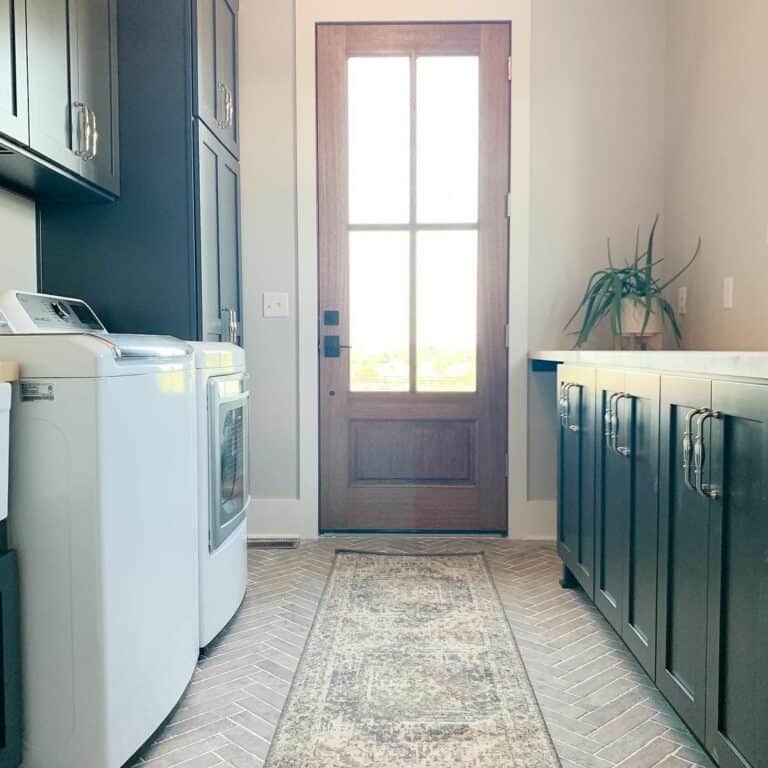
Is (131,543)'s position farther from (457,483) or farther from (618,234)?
(618,234)

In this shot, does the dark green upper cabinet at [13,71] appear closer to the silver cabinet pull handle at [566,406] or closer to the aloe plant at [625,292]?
the silver cabinet pull handle at [566,406]

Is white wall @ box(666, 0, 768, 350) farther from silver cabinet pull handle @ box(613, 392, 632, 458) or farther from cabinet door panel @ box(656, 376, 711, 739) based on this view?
cabinet door panel @ box(656, 376, 711, 739)

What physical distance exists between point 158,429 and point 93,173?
1.04 metres

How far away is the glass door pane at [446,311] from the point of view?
11.8 ft

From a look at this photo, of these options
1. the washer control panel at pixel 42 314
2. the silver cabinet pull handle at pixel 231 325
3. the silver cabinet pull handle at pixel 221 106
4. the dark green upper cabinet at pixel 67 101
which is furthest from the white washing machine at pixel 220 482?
the silver cabinet pull handle at pixel 221 106

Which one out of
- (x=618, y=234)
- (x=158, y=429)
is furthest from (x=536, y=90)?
(x=158, y=429)

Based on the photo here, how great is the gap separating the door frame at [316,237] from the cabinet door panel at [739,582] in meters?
2.13

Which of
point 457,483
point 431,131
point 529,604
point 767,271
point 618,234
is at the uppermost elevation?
point 431,131

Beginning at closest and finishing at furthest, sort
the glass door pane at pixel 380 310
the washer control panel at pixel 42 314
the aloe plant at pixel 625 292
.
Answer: the washer control panel at pixel 42 314 < the aloe plant at pixel 625 292 < the glass door pane at pixel 380 310

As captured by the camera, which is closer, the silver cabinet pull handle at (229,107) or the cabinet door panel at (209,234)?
the cabinet door panel at (209,234)

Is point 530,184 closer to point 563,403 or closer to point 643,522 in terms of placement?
point 563,403

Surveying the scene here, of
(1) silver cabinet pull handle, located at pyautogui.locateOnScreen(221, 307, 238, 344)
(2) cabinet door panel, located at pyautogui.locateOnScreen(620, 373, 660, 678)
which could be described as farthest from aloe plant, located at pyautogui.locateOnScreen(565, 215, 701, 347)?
(1) silver cabinet pull handle, located at pyautogui.locateOnScreen(221, 307, 238, 344)

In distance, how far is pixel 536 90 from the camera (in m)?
3.53

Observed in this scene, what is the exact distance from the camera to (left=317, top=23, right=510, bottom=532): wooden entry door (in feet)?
11.6
